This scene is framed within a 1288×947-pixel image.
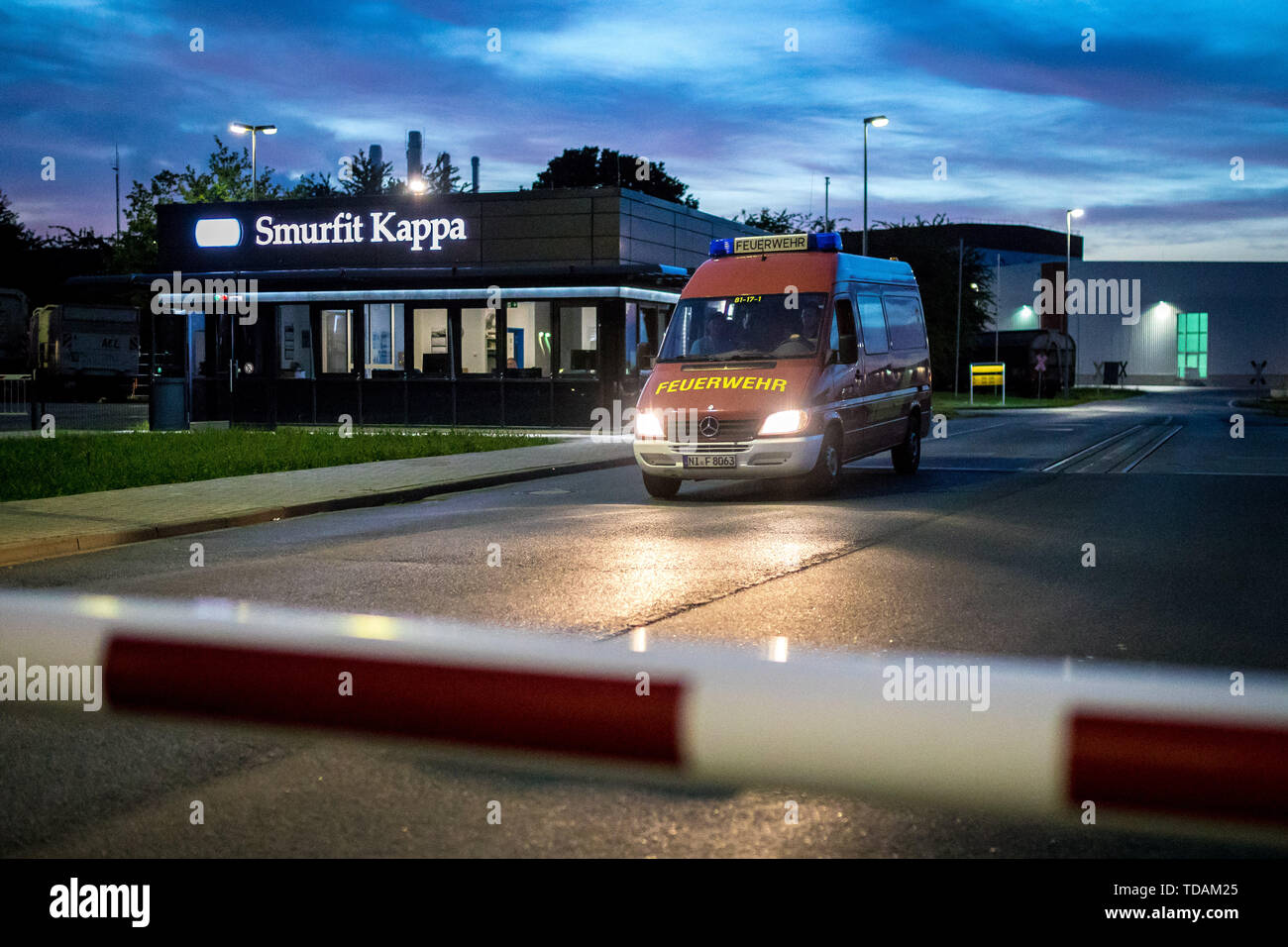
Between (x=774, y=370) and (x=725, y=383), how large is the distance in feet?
1.79

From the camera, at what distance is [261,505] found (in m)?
13.8

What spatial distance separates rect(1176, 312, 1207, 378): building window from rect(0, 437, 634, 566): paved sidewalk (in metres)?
91.2

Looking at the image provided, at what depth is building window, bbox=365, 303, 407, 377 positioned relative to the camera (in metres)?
31.3

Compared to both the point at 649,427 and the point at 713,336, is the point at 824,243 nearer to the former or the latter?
the point at 713,336

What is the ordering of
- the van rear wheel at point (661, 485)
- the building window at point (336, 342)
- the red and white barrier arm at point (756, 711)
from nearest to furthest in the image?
1. the red and white barrier arm at point (756, 711)
2. the van rear wheel at point (661, 485)
3. the building window at point (336, 342)

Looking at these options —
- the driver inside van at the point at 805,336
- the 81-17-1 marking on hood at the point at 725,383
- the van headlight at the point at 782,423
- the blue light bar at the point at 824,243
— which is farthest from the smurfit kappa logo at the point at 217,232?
the van headlight at the point at 782,423

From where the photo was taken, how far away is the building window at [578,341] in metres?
29.9

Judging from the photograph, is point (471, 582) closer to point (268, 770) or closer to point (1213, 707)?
point (268, 770)

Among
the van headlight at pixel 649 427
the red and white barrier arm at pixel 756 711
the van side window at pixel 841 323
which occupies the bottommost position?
the red and white barrier arm at pixel 756 711

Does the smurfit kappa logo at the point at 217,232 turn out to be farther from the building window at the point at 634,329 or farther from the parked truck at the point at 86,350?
the parked truck at the point at 86,350

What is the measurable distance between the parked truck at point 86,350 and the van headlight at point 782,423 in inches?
1604

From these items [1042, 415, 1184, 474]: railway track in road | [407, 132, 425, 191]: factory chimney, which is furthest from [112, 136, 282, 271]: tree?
[1042, 415, 1184, 474]: railway track in road
